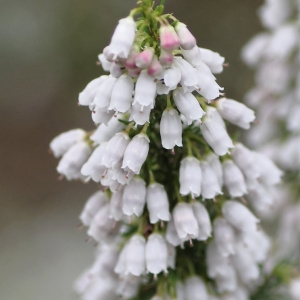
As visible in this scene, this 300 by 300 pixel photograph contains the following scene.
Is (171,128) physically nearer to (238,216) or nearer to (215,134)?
(215,134)

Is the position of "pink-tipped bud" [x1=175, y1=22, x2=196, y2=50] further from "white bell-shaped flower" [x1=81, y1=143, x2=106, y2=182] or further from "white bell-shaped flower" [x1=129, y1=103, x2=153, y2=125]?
"white bell-shaped flower" [x1=81, y1=143, x2=106, y2=182]

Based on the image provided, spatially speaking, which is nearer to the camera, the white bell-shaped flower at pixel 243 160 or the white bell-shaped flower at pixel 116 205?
→ the white bell-shaped flower at pixel 116 205

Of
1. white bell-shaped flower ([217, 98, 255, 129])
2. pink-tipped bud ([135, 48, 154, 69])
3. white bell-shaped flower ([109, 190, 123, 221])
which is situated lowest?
white bell-shaped flower ([109, 190, 123, 221])

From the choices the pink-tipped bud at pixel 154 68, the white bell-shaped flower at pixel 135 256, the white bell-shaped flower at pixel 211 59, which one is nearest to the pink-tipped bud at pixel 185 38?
the pink-tipped bud at pixel 154 68

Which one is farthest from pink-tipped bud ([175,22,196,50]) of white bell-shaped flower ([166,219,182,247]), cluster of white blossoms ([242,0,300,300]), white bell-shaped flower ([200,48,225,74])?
cluster of white blossoms ([242,0,300,300])

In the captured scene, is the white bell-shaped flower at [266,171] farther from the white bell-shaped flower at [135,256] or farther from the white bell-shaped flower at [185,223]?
the white bell-shaped flower at [135,256]

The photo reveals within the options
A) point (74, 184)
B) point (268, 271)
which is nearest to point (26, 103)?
point (74, 184)

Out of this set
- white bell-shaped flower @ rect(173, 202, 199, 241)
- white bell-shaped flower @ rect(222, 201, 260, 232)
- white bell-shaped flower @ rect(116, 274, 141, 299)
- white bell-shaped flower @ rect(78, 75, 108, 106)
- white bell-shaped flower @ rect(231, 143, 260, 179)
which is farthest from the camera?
white bell-shaped flower @ rect(116, 274, 141, 299)

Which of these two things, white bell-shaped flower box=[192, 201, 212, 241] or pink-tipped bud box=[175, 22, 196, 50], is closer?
pink-tipped bud box=[175, 22, 196, 50]
